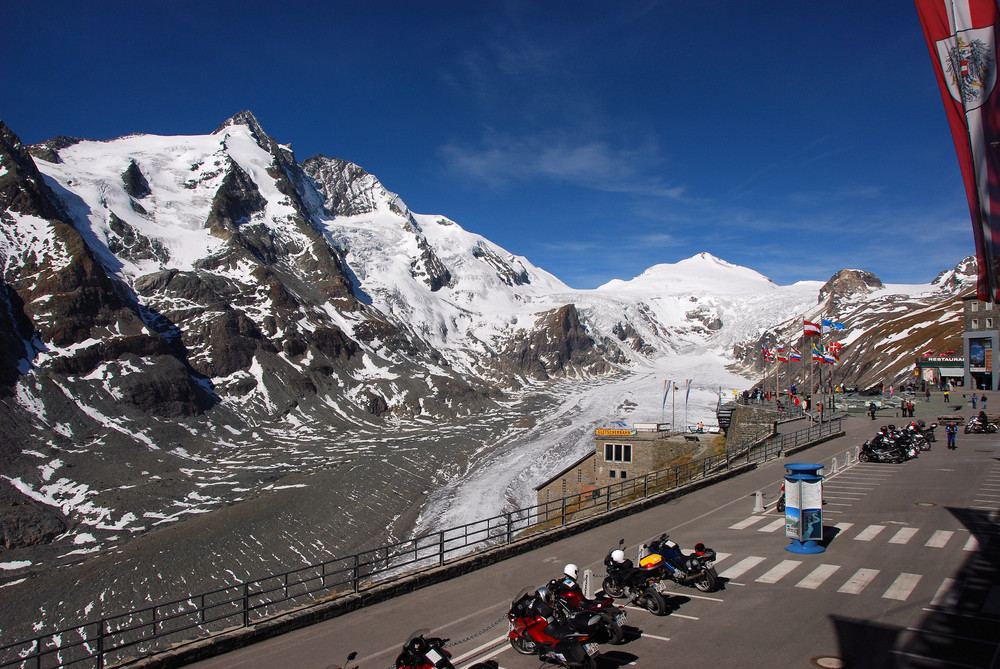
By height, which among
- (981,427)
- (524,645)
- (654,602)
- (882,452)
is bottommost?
(524,645)

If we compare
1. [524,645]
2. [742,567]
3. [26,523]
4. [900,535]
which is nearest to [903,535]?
[900,535]

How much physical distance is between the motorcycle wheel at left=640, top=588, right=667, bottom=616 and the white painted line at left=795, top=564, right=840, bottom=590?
132 inches

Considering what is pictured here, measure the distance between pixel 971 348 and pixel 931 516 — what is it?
7269 centimetres

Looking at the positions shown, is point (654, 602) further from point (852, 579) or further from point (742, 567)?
point (852, 579)

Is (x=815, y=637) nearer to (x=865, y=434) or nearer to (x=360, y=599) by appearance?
(x=360, y=599)

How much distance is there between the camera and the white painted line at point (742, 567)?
14047mm

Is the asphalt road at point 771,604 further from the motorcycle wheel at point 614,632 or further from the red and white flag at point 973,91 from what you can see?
the red and white flag at point 973,91

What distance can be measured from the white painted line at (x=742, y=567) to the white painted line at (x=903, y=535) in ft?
13.0

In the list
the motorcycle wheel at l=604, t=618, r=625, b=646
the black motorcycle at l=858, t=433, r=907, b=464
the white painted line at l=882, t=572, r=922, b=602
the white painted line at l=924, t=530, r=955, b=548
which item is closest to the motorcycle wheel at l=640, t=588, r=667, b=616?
the motorcycle wheel at l=604, t=618, r=625, b=646

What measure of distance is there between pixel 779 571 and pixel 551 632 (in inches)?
280

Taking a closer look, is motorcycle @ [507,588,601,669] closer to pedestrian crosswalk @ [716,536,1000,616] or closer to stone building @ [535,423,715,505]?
pedestrian crosswalk @ [716,536,1000,616]

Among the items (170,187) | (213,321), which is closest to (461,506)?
(213,321)

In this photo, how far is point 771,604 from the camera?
1203 cm

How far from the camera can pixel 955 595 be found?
471 inches
